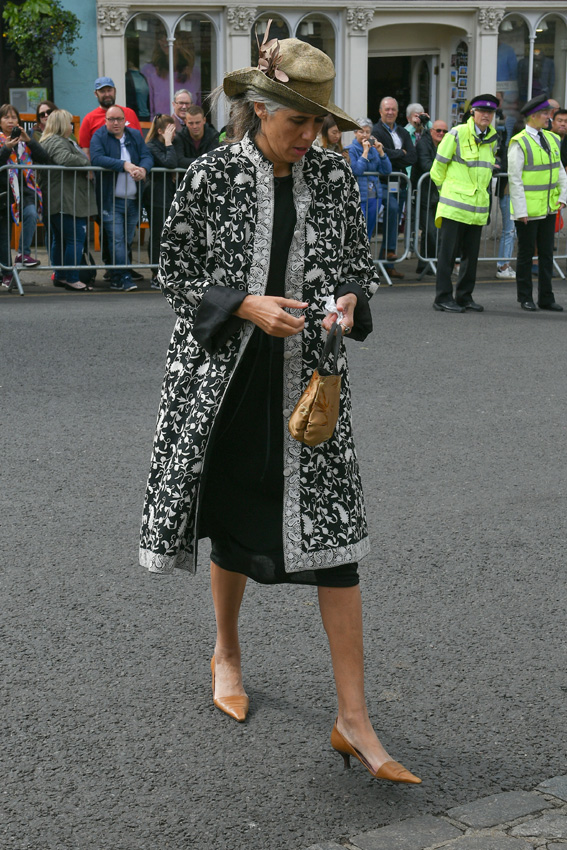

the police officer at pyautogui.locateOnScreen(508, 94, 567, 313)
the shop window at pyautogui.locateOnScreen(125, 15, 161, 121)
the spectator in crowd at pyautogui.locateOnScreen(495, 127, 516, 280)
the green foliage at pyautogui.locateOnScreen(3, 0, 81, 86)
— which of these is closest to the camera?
the police officer at pyautogui.locateOnScreen(508, 94, 567, 313)

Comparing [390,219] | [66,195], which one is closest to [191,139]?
[66,195]

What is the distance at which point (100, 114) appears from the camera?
14.7 meters

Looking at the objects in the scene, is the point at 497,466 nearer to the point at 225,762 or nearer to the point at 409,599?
the point at 409,599

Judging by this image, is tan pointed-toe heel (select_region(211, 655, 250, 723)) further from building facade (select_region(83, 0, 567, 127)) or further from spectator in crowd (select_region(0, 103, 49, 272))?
building facade (select_region(83, 0, 567, 127))

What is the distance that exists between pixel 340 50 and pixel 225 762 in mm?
19319

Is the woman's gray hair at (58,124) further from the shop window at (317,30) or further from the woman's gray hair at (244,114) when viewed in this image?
the woman's gray hair at (244,114)

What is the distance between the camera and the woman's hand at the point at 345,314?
331 cm

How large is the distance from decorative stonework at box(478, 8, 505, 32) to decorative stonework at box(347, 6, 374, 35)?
211 centimetres

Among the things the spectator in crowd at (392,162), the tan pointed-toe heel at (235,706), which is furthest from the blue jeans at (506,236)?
the tan pointed-toe heel at (235,706)

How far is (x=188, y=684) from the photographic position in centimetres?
388

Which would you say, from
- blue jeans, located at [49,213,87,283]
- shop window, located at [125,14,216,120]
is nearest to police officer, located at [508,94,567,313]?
blue jeans, located at [49,213,87,283]

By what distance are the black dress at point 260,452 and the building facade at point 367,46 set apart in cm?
1710

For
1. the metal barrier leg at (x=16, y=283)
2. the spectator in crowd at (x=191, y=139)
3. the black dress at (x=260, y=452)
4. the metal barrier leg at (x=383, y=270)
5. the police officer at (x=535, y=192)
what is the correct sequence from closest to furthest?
the black dress at (x=260, y=452) → the police officer at (x=535, y=192) → the metal barrier leg at (x=16, y=283) → the spectator in crowd at (x=191, y=139) → the metal barrier leg at (x=383, y=270)

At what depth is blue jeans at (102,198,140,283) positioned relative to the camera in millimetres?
13227
